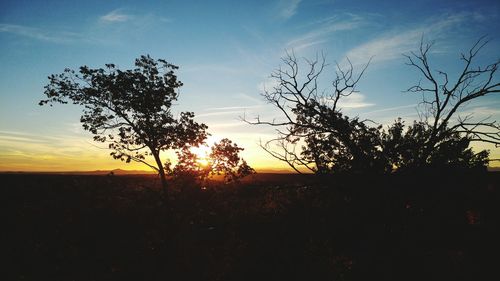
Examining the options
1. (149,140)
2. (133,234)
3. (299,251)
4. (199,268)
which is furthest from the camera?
(149,140)

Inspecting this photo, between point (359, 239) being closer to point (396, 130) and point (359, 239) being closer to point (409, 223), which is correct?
point (409, 223)

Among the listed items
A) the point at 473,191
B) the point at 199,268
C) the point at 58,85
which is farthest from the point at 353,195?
the point at 58,85

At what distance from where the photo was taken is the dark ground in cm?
1113

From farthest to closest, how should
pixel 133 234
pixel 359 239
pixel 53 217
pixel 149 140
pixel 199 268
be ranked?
pixel 149 140 → pixel 53 217 → pixel 133 234 → pixel 359 239 → pixel 199 268

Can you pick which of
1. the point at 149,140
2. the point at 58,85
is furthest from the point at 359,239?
the point at 58,85

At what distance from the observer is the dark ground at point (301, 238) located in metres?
11.1

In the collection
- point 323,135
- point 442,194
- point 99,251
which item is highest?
point 323,135

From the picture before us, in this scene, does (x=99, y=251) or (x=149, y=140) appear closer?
(x=99, y=251)

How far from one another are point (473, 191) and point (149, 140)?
2132 centimetres

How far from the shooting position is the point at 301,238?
15.0 meters

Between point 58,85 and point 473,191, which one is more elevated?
point 58,85

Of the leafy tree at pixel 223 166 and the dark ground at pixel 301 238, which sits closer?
the dark ground at pixel 301 238

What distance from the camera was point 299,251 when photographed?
42.4 ft

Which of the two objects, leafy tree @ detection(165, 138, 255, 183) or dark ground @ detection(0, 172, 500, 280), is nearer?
dark ground @ detection(0, 172, 500, 280)
